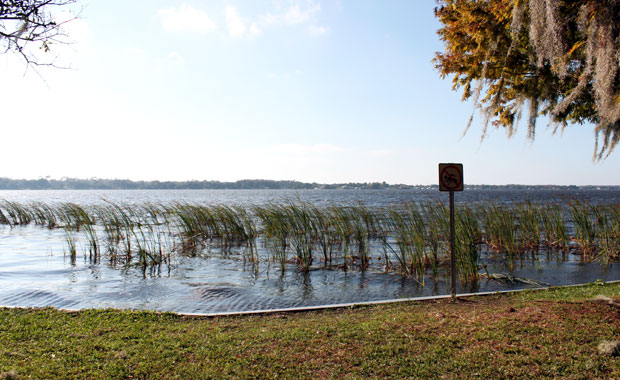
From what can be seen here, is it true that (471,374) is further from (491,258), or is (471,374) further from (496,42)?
(491,258)

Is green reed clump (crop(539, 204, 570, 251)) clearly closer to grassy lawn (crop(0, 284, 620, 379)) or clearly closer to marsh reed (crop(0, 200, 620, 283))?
marsh reed (crop(0, 200, 620, 283))

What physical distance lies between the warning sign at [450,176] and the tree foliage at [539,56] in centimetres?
118

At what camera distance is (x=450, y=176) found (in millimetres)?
5910

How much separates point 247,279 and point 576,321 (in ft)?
20.0

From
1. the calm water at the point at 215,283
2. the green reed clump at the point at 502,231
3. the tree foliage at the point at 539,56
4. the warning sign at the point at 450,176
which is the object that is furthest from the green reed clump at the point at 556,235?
the warning sign at the point at 450,176

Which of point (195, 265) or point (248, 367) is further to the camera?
point (195, 265)

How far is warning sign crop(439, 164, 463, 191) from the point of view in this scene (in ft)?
19.3

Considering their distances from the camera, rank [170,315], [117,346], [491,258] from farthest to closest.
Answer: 1. [491,258]
2. [170,315]
3. [117,346]

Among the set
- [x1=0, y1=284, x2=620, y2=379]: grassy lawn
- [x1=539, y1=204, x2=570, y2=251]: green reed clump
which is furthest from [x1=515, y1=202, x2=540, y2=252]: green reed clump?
[x1=0, y1=284, x2=620, y2=379]: grassy lawn

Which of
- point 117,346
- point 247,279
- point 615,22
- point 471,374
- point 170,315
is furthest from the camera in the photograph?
point 247,279

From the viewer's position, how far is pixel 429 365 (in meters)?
3.53

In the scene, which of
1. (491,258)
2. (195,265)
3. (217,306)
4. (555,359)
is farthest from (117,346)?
(491,258)

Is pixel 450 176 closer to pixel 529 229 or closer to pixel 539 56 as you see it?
pixel 539 56

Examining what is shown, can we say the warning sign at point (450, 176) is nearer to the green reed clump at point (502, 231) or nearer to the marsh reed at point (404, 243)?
Result: the marsh reed at point (404, 243)
